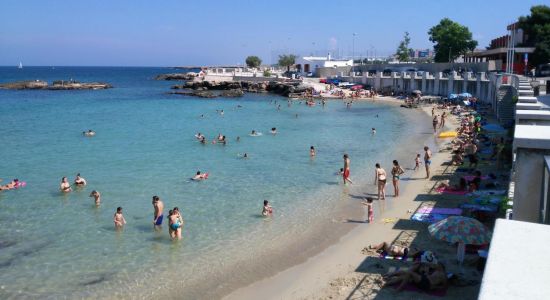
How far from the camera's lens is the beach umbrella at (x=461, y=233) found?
33.4 feet

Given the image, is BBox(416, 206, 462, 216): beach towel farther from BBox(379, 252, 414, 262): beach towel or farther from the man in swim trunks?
the man in swim trunks

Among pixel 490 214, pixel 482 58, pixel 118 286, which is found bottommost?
pixel 118 286

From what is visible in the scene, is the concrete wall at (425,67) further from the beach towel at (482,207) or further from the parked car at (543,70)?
the beach towel at (482,207)

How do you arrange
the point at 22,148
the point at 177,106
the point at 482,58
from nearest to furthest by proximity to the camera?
1. the point at 22,148
2. the point at 177,106
3. the point at 482,58

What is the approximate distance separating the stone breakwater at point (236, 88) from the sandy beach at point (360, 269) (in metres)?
51.3

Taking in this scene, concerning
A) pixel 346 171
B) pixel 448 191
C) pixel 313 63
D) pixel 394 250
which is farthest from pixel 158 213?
pixel 313 63

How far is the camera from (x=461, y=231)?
33.8ft

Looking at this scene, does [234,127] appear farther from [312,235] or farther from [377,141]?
[312,235]

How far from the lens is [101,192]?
17344 mm

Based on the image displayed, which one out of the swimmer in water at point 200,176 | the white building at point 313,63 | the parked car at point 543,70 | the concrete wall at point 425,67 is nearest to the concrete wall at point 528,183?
the swimmer in water at point 200,176

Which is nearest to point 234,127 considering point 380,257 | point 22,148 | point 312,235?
point 22,148

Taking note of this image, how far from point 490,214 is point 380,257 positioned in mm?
3444

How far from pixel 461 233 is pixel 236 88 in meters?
67.4

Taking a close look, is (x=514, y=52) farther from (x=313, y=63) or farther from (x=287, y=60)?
(x=287, y=60)
